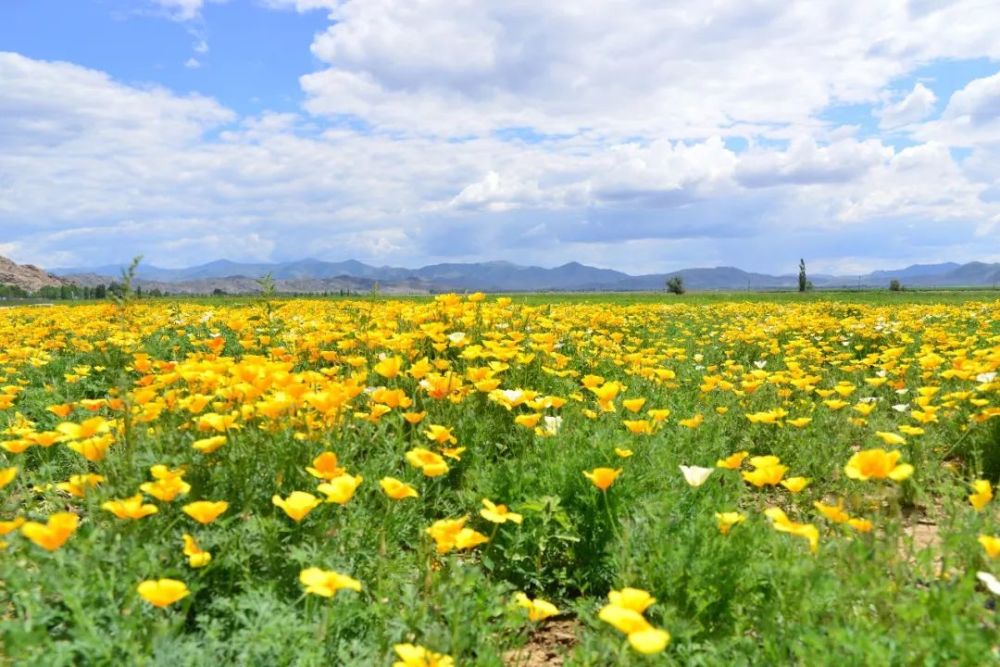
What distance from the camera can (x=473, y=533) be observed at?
90.4 inches

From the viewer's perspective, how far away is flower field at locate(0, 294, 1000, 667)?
82.9 inches

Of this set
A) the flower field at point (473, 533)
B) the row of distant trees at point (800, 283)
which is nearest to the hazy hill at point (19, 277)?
the row of distant trees at point (800, 283)

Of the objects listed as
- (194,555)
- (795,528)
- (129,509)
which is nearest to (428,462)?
(194,555)

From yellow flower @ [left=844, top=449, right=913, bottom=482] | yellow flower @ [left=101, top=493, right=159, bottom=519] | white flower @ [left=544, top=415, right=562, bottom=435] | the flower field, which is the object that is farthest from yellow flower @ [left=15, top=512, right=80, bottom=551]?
yellow flower @ [left=844, top=449, right=913, bottom=482]

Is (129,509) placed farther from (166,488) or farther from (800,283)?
(800,283)

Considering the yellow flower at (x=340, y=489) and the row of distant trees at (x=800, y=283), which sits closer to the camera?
the yellow flower at (x=340, y=489)

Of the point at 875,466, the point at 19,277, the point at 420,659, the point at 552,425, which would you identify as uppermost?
the point at 19,277

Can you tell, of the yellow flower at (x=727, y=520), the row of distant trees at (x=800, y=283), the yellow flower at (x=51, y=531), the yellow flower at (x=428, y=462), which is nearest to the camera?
the yellow flower at (x=51, y=531)

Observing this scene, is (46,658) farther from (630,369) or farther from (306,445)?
(630,369)

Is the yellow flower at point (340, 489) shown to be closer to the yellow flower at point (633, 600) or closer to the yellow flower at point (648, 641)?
the yellow flower at point (633, 600)

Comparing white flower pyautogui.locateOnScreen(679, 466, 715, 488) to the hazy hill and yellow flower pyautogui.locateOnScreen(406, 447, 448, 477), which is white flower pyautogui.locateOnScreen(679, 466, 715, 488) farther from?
the hazy hill

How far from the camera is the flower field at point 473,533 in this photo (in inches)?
82.9

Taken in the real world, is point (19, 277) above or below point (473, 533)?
above

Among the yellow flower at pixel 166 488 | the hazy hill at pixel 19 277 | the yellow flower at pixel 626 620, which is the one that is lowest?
the yellow flower at pixel 626 620
